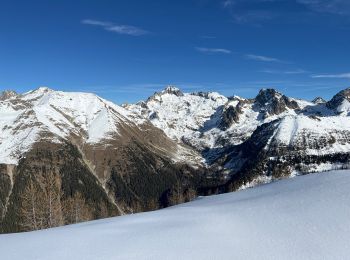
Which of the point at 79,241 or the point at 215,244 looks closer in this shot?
the point at 215,244

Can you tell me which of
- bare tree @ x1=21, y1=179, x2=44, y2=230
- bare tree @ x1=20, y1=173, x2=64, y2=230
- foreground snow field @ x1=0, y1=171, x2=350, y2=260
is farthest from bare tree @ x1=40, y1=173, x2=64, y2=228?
foreground snow field @ x1=0, y1=171, x2=350, y2=260

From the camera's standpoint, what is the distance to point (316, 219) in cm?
3350

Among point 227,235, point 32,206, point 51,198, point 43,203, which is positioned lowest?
point 227,235

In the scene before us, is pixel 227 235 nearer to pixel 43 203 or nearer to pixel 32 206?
pixel 32 206

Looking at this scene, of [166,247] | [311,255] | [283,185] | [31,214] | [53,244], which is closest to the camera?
[311,255]

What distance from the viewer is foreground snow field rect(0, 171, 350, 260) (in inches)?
1100

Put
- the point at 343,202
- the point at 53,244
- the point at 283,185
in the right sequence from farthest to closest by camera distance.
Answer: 1. the point at 283,185
2. the point at 343,202
3. the point at 53,244

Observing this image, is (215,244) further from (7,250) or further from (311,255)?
(7,250)

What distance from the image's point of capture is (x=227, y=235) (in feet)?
107

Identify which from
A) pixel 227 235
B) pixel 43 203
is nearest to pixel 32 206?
pixel 43 203

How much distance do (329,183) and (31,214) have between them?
50.5 m

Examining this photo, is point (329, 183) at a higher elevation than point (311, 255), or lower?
higher

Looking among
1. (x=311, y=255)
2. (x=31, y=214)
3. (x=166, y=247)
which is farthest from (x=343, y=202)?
(x=31, y=214)

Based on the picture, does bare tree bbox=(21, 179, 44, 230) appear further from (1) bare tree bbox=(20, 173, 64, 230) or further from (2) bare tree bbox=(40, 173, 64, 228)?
(2) bare tree bbox=(40, 173, 64, 228)
